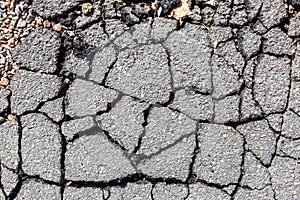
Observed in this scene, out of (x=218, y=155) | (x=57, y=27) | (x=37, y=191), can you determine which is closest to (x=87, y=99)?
(x=57, y=27)

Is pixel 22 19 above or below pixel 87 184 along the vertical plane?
above

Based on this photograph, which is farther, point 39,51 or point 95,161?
point 39,51

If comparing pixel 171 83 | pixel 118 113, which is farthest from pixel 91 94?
pixel 171 83

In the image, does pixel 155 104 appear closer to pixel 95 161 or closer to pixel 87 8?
pixel 95 161

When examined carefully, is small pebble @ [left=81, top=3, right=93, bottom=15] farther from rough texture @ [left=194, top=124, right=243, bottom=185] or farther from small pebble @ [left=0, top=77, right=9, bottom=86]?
rough texture @ [left=194, top=124, right=243, bottom=185]

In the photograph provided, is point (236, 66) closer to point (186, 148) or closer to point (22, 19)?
point (186, 148)

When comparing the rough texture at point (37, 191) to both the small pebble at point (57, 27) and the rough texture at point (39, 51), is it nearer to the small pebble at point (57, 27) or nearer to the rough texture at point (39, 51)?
the rough texture at point (39, 51)

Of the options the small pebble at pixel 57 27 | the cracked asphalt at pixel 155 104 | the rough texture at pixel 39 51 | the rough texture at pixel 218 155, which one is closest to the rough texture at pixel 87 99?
the cracked asphalt at pixel 155 104

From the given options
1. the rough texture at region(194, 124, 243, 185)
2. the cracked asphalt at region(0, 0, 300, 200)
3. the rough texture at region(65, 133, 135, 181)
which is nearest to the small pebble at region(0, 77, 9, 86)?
the cracked asphalt at region(0, 0, 300, 200)
